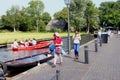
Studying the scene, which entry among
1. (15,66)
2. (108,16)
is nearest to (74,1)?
(108,16)

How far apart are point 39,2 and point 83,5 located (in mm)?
40258

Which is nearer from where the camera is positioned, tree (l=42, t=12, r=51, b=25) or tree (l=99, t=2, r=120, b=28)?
tree (l=99, t=2, r=120, b=28)

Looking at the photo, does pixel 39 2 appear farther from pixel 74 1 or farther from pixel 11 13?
pixel 74 1

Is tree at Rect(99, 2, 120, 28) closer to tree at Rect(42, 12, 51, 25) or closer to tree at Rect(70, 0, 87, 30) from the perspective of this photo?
tree at Rect(42, 12, 51, 25)

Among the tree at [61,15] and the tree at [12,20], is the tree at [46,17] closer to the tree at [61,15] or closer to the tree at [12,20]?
the tree at [61,15]

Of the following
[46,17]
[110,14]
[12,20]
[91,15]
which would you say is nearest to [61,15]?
[46,17]

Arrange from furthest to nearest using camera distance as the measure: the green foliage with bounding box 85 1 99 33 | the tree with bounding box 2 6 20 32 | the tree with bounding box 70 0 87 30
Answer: the tree with bounding box 2 6 20 32
the green foliage with bounding box 85 1 99 33
the tree with bounding box 70 0 87 30

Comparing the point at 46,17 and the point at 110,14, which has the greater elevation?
the point at 110,14

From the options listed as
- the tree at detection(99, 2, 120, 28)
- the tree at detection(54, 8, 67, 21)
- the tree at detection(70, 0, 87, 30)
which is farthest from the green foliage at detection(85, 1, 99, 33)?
the tree at detection(99, 2, 120, 28)

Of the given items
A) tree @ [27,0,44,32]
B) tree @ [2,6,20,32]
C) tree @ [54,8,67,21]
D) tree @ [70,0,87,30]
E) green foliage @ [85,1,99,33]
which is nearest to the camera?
tree @ [70,0,87,30]

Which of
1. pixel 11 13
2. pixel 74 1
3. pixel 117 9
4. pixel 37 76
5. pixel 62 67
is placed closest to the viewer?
pixel 37 76

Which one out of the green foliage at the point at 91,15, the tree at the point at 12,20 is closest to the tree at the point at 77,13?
the green foliage at the point at 91,15

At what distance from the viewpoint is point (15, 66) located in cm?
1647

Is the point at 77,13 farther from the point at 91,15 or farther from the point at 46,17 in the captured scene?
the point at 46,17
